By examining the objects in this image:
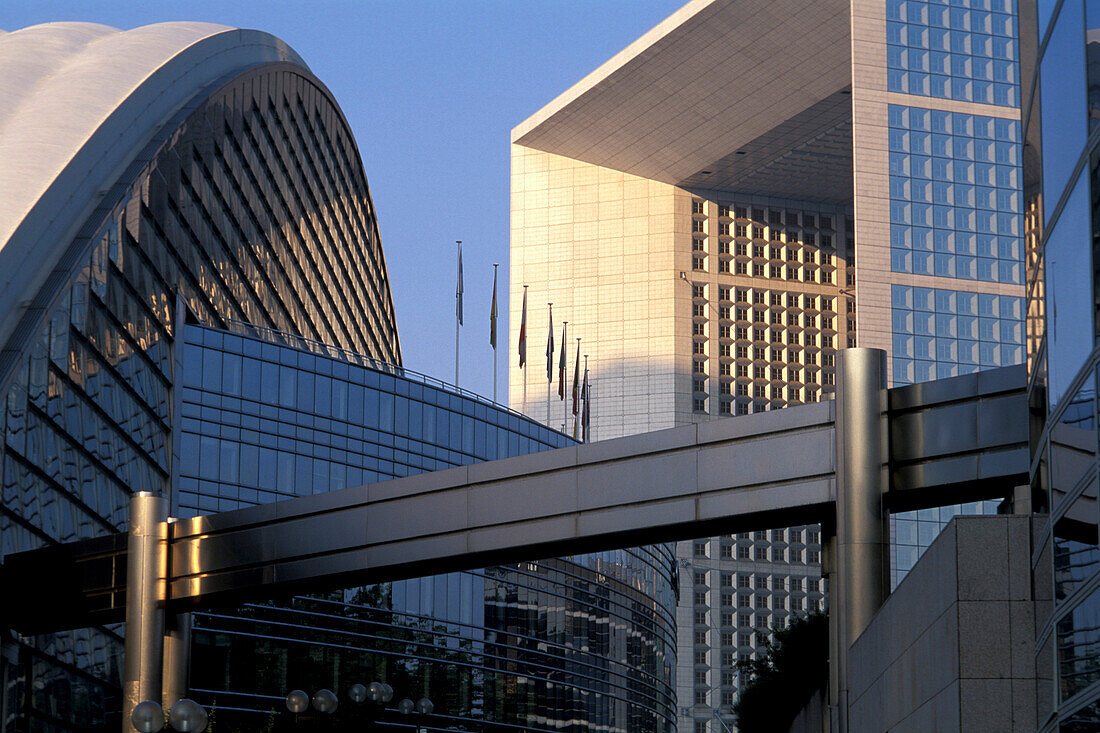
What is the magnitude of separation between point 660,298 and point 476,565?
106491 mm

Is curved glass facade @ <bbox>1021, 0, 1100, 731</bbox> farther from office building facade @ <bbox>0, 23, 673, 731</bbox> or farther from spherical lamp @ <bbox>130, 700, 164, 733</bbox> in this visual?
office building facade @ <bbox>0, 23, 673, 731</bbox>

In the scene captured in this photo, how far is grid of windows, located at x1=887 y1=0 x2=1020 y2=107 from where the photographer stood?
318 feet

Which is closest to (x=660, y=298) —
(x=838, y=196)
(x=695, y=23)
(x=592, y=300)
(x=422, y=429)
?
(x=592, y=300)

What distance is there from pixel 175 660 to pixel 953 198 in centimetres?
7203

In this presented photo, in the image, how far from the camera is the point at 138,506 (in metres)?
34.1

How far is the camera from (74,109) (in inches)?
2103

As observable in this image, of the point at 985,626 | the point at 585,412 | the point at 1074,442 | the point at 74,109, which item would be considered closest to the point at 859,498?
the point at 985,626

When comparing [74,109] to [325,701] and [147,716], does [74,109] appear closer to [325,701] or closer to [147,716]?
[325,701]

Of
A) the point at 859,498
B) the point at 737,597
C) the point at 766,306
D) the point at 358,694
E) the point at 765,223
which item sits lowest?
the point at 358,694

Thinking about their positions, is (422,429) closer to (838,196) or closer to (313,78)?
(313,78)

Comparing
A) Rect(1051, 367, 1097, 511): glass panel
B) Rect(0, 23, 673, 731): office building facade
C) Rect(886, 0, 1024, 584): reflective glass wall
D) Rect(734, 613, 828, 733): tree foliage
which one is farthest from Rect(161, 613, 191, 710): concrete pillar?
Rect(886, 0, 1024, 584): reflective glass wall

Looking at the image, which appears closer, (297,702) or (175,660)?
(297,702)

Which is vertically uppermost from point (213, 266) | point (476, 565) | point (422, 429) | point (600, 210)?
point (600, 210)

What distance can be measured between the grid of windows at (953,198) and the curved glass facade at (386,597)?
1205 inches
